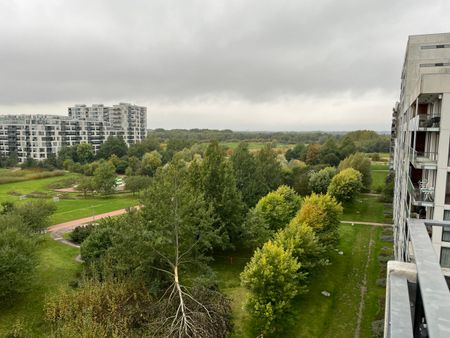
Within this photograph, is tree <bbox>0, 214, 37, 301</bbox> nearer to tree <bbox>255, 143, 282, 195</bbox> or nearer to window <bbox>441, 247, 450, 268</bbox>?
window <bbox>441, 247, 450, 268</bbox>

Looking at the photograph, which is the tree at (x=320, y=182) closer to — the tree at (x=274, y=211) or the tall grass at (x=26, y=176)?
the tree at (x=274, y=211)

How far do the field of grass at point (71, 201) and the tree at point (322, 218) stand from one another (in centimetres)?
3228

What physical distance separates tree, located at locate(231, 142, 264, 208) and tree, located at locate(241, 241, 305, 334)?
2224 centimetres

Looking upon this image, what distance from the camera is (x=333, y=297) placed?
888 inches

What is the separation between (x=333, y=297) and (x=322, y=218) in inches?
257

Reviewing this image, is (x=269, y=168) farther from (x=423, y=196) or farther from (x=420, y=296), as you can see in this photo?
(x=420, y=296)

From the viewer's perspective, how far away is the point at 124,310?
1825 cm

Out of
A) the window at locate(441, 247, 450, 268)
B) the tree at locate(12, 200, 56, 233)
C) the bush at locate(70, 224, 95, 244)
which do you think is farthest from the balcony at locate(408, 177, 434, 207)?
the tree at locate(12, 200, 56, 233)

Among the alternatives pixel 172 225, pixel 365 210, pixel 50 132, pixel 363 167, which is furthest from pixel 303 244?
pixel 50 132

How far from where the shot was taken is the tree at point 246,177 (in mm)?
40375

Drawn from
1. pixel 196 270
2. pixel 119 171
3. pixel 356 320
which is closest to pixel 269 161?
pixel 196 270

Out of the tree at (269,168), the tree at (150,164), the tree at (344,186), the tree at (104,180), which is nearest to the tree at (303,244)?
the tree at (269,168)

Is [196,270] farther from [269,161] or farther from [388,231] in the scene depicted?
[269,161]

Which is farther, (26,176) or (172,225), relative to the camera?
(26,176)
